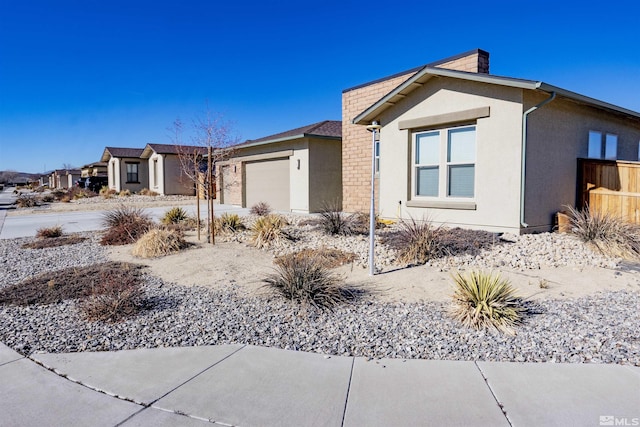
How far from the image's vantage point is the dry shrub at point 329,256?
8141mm

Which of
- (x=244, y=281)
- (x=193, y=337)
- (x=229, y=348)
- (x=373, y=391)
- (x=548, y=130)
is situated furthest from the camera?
(x=548, y=130)

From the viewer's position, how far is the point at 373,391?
3.62 metres

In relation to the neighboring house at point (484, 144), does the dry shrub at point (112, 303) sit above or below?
below

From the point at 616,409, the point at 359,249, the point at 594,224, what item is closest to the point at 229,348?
the point at 616,409

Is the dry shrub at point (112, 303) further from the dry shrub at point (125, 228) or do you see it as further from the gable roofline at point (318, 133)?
the gable roofline at point (318, 133)

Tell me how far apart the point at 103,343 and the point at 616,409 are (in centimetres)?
495

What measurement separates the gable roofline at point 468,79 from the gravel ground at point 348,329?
487 centimetres

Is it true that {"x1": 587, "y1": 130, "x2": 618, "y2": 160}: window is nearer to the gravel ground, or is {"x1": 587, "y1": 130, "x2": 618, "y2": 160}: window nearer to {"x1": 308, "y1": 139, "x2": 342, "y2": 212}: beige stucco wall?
the gravel ground

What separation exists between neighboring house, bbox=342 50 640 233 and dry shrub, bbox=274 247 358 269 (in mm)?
3663

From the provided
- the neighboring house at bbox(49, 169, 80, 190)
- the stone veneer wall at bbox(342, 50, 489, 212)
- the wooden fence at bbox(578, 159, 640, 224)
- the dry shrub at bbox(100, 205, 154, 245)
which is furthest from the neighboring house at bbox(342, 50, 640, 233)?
the neighboring house at bbox(49, 169, 80, 190)

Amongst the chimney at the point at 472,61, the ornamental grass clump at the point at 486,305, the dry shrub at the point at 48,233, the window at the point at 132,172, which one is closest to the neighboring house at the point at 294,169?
the chimney at the point at 472,61

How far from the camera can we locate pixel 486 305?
5160 millimetres

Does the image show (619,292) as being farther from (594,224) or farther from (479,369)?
(479,369)

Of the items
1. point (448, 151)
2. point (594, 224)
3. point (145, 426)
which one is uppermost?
point (448, 151)
